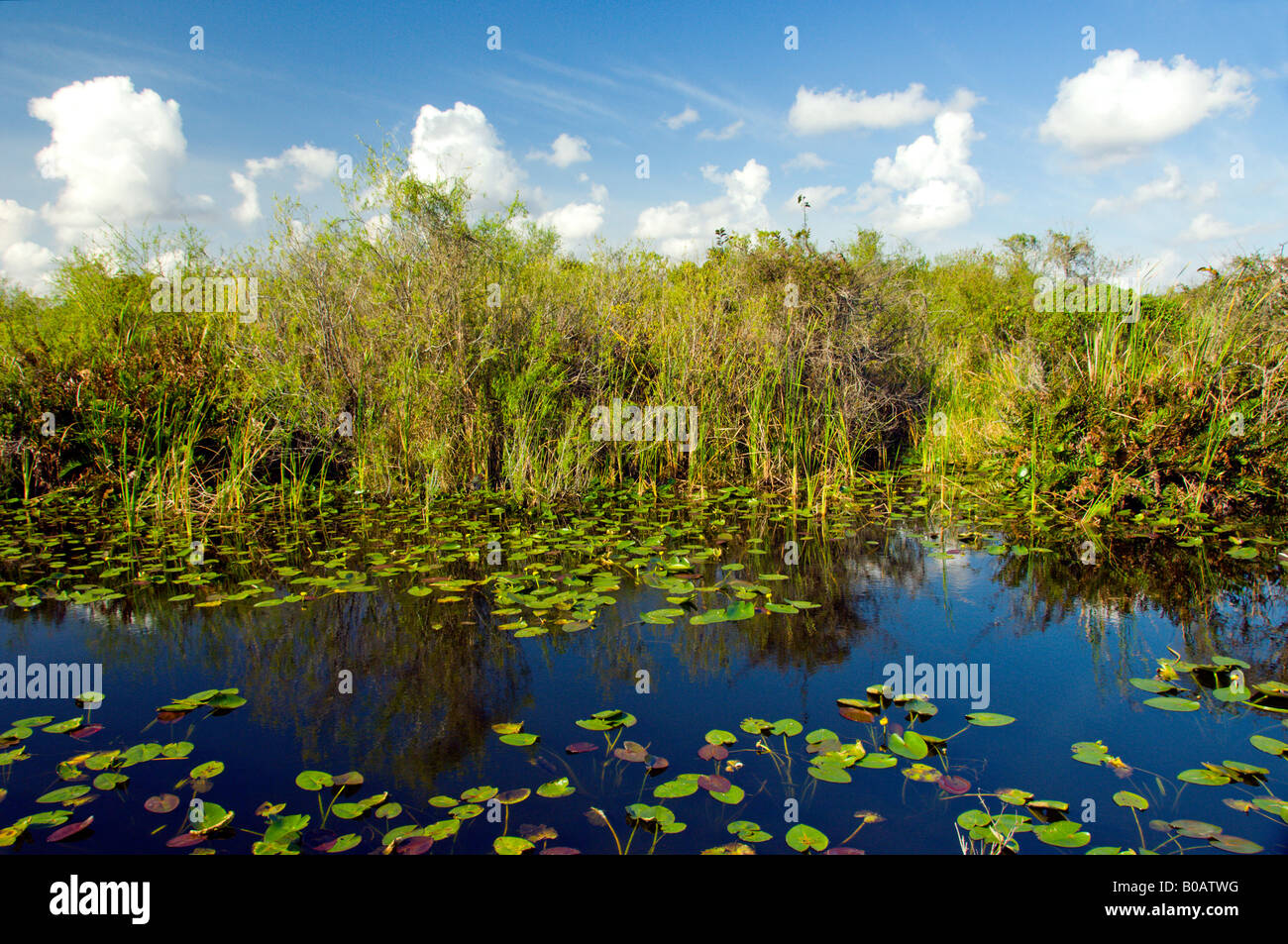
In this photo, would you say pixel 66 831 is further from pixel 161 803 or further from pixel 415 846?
pixel 415 846

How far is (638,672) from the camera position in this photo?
346cm

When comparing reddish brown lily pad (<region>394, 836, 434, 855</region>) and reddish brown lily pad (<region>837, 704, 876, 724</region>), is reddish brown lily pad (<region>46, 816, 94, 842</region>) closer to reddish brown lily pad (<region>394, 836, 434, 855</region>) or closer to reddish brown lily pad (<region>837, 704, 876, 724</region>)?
reddish brown lily pad (<region>394, 836, 434, 855</region>)

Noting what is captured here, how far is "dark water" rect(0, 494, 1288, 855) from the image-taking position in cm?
234

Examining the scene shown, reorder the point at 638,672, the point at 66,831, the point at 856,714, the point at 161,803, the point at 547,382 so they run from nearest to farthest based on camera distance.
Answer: the point at 66,831, the point at 161,803, the point at 856,714, the point at 638,672, the point at 547,382

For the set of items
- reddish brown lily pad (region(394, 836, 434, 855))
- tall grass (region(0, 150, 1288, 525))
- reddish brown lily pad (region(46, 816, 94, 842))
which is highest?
tall grass (region(0, 150, 1288, 525))

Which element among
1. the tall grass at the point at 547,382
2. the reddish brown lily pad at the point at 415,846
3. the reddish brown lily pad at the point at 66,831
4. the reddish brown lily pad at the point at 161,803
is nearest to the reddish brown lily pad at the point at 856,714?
the reddish brown lily pad at the point at 415,846

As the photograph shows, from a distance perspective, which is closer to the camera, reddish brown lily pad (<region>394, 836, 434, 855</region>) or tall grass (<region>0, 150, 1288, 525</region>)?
reddish brown lily pad (<region>394, 836, 434, 855</region>)

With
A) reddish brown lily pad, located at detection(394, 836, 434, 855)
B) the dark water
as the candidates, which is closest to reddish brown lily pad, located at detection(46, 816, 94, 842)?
the dark water

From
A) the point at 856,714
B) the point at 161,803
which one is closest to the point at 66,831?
the point at 161,803

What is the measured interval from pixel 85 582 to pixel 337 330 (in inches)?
157

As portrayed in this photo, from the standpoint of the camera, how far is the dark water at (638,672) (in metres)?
2.34
